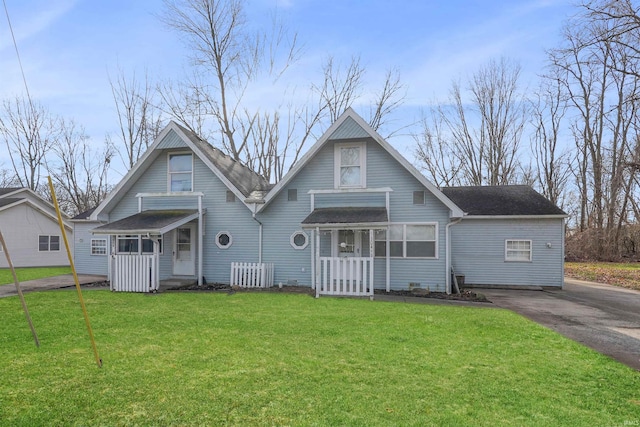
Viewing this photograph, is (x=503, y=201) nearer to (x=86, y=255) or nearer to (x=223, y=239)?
(x=223, y=239)

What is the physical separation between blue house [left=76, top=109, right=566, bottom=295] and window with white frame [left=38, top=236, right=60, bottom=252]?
11.7 m

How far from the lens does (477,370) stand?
4738mm

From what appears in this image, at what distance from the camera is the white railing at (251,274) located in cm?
1258

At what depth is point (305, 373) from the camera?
14.9 feet

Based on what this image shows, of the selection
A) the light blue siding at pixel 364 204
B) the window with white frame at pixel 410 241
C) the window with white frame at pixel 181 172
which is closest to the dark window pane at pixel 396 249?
the window with white frame at pixel 410 241

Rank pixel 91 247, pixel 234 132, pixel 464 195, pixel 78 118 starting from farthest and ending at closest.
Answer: pixel 78 118 → pixel 234 132 → pixel 91 247 → pixel 464 195

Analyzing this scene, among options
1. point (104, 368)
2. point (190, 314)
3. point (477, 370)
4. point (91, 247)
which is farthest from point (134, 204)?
point (477, 370)

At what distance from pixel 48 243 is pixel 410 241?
74.3ft

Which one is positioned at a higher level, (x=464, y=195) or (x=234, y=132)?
(x=234, y=132)

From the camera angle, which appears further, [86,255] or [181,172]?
[86,255]

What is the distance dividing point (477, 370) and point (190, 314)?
239 inches

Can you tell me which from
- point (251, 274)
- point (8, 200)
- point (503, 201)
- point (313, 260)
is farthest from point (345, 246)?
point (8, 200)

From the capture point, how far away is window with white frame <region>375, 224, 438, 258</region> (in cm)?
1223

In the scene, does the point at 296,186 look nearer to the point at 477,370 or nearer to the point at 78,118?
the point at 477,370
